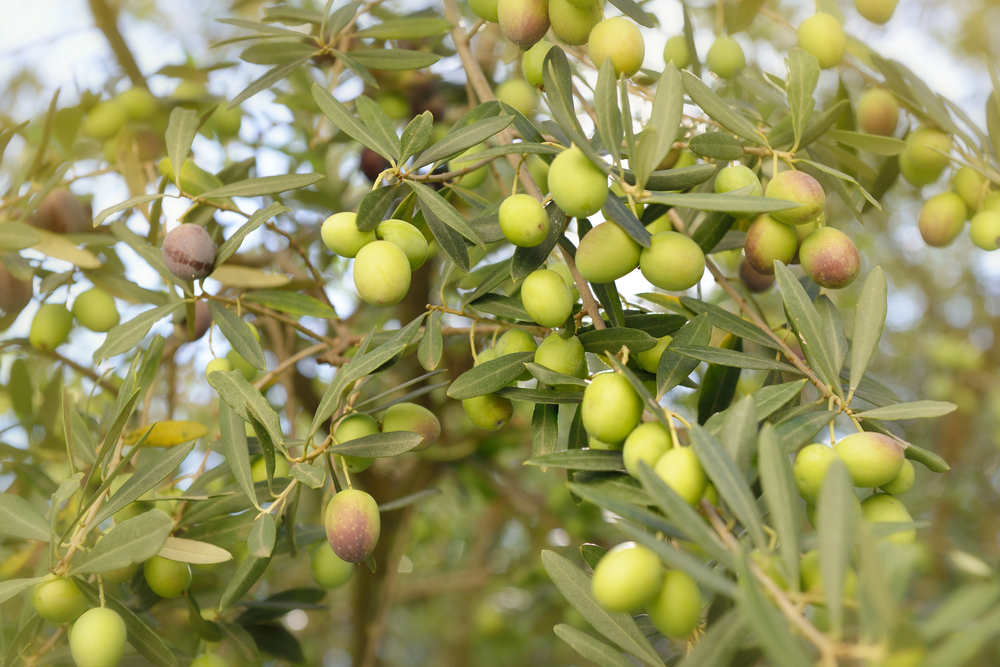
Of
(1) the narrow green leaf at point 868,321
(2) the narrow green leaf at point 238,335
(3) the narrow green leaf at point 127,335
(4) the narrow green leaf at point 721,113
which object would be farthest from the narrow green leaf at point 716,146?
(3) the narrow green leaf at point 127,335

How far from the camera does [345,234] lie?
871 millimetres

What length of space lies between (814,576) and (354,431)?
60 centimetres

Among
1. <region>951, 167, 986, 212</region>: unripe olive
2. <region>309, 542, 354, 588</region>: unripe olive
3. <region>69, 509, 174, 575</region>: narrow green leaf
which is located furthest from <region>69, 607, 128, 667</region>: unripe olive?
<region>951, 167, 986, 212</region>: unripe olive

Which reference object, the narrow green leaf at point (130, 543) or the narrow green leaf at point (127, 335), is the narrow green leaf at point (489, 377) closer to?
the narrow green leaf at point (130, 543)

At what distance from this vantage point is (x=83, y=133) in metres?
1.82

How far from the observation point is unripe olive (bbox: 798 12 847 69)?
1.18 metres

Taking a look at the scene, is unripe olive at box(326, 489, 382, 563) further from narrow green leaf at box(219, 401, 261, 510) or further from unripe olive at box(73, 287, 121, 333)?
unripe olive at box(73, 287, 121, 333)

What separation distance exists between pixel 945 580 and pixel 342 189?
404 cm

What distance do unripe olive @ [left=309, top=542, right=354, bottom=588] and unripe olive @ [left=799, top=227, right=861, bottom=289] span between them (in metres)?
0.91

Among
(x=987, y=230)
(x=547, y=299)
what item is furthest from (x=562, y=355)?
(x=987, y=230)

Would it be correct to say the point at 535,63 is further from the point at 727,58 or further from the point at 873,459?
the point at 873,459

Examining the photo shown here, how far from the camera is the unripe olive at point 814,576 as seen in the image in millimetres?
576

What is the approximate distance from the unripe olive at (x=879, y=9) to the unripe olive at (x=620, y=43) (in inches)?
27.5

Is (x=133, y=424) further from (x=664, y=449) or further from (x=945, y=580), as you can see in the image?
(x=945, y=580)
